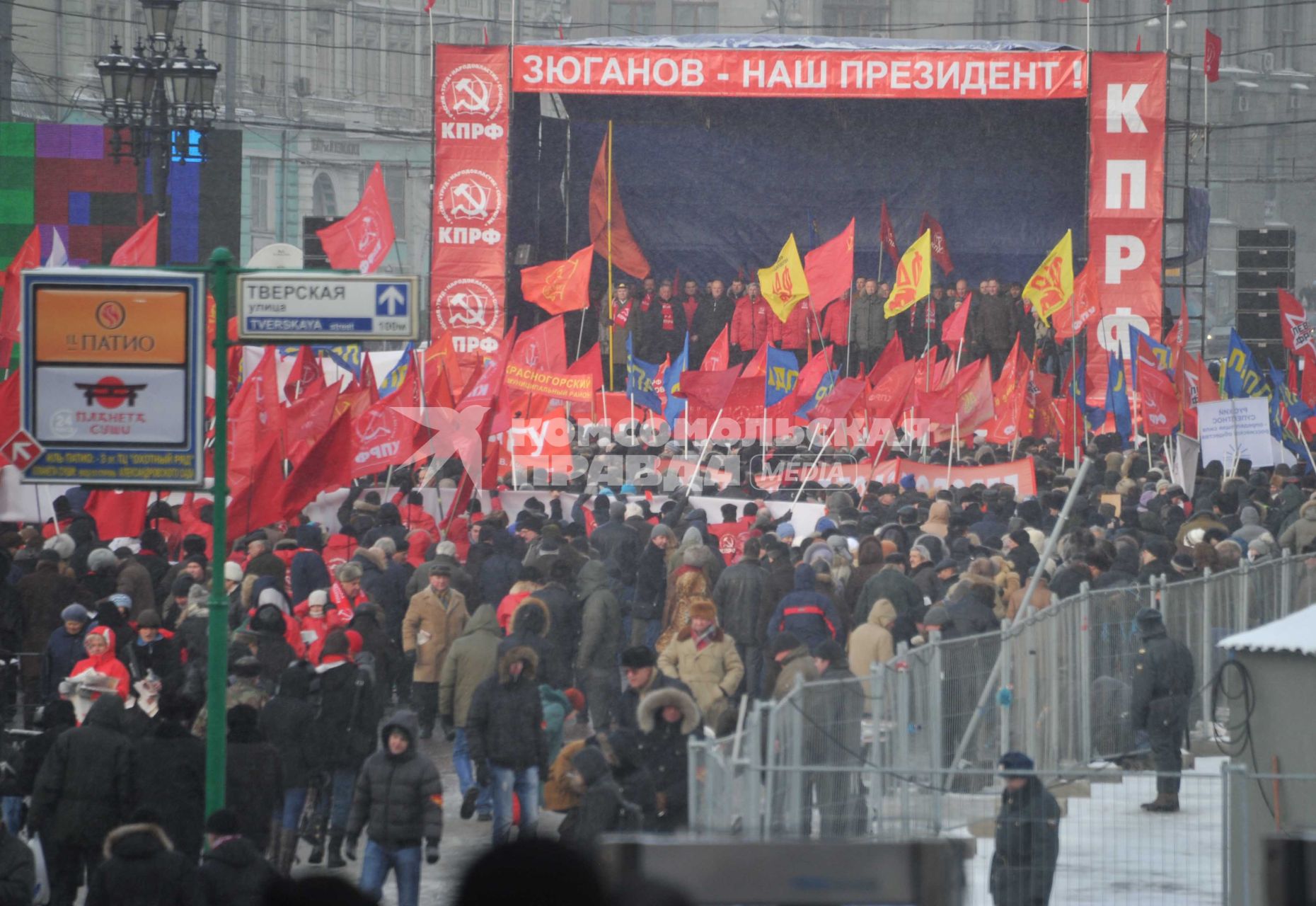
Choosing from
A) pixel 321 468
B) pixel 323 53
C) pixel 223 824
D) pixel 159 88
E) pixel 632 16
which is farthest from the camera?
pixel 632 16

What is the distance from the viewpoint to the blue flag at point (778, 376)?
21.2 m

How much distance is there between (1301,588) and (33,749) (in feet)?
23.5

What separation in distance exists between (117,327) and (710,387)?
1364 cm

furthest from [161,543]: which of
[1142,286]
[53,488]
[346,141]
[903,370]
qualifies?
[346,141]

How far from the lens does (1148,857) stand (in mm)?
7016

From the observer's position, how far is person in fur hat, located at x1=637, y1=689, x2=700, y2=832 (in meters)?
7.99

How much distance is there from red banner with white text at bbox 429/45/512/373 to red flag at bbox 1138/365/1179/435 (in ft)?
31.2

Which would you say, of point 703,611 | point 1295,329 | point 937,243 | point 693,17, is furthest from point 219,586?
point 693,17

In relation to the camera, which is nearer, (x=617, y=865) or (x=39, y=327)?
(x=617, y=865)

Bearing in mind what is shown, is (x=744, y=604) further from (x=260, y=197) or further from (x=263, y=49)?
(x=263, y=49)

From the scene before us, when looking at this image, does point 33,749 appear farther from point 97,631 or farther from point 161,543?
point 161,543

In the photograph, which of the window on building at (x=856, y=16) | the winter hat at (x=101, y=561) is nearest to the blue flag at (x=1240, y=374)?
the winter hat at (x=101, y=561)

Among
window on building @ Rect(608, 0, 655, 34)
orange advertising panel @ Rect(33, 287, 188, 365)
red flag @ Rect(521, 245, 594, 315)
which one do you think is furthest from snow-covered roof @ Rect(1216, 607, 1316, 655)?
window on building @ Rect(608, 0, 655, 34)

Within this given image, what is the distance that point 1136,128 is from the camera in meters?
26.0
